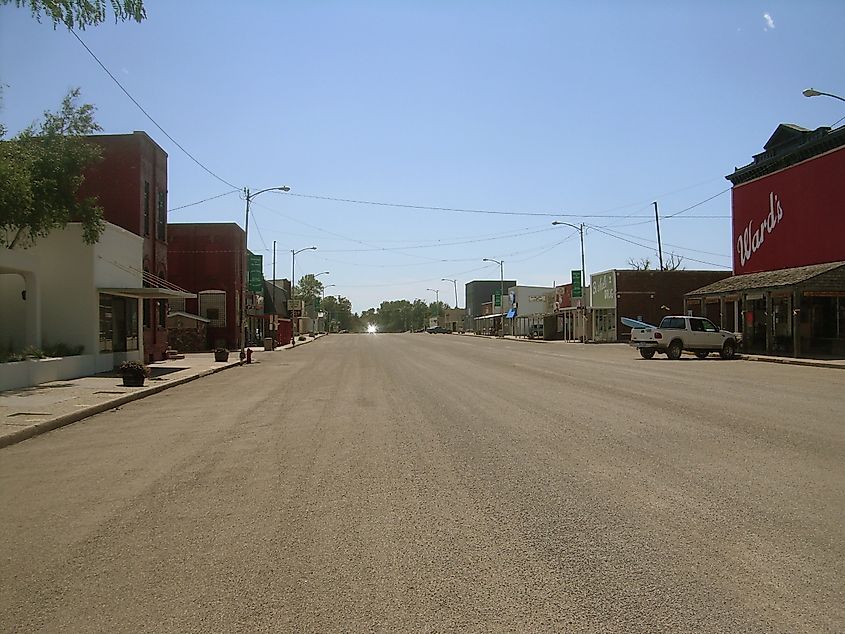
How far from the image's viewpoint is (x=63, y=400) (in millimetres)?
17156

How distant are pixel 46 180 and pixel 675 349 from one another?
26.9m

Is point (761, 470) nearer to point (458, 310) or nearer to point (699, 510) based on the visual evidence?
point (699, 510)

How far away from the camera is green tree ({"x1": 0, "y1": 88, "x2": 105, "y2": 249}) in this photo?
19266 mm

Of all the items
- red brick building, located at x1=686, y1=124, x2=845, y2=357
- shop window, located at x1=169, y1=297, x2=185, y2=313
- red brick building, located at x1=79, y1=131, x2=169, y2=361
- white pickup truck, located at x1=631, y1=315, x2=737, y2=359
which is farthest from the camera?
shop window, located at x1=169, y1=297, x2=185, y2=313

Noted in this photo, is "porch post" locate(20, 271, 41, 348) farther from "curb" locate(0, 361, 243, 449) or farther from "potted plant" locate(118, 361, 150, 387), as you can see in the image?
"curb" locate(0, 361, 243, 449)

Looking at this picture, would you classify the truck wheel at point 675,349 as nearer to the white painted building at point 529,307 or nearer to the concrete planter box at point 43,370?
the concrete planter box at point 43,370

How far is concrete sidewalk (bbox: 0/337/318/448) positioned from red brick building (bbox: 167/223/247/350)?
2700cm

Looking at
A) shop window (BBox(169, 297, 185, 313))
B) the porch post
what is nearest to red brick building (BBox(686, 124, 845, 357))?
the porch post

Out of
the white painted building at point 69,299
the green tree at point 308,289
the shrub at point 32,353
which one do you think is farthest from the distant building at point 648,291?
the green tree at point 308,289

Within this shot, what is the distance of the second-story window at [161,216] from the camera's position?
3591cm

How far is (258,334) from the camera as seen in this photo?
71188mm

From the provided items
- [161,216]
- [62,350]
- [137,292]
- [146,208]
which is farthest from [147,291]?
[161,216]

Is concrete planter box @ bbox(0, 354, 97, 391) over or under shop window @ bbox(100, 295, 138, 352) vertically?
under

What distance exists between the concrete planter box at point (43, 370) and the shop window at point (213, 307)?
2836 cm
